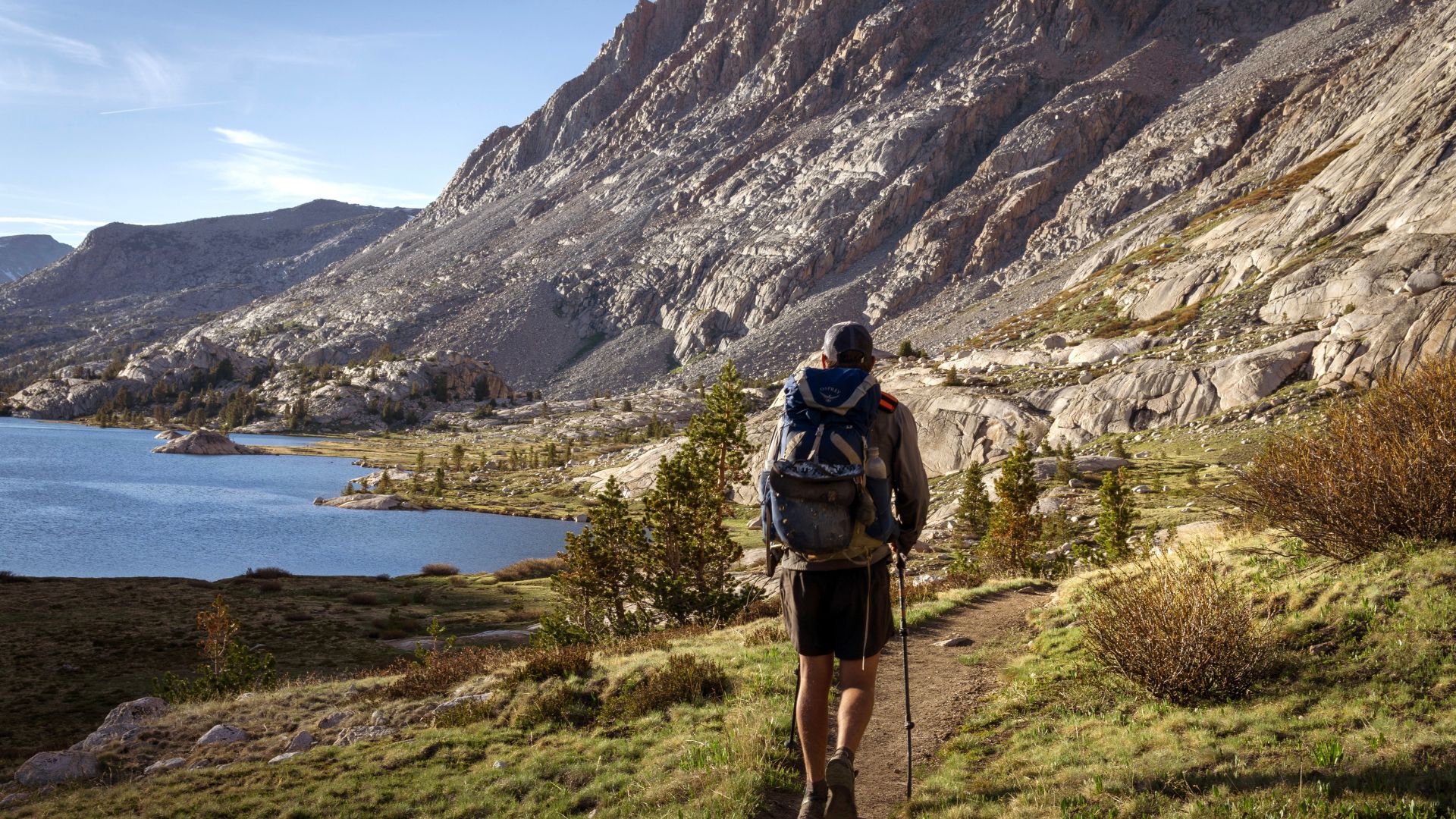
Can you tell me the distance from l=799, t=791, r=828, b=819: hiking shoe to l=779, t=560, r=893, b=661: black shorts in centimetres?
98

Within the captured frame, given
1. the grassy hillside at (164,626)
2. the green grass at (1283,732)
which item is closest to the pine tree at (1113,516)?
the green grass at (1283,732)

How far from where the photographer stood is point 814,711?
588 centimetres

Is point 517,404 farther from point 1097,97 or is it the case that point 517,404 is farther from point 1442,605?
point 1442,605

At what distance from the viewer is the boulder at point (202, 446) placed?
472 feet

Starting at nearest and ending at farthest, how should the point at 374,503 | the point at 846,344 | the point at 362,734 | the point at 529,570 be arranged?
the point at 846,344, the point at 362,734, the point at 529,570, the point at 374,503

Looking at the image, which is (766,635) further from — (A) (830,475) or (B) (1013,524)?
(B) (1013,524)

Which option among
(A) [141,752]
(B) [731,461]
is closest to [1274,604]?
(A) [141,752]

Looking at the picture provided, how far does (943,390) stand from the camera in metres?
70.1

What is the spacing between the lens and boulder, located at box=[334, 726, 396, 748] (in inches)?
466

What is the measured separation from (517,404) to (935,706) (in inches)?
7718

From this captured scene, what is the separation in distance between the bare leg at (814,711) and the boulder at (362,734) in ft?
27.8

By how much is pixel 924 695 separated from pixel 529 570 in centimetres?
5627

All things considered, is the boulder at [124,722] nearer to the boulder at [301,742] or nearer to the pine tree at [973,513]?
the boulder at [301,742]

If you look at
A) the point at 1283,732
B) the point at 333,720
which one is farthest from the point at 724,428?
the point at 1283,732
